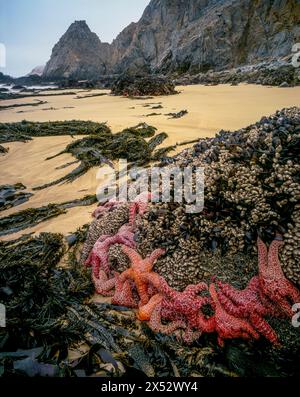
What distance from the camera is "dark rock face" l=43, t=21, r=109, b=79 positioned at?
226ft

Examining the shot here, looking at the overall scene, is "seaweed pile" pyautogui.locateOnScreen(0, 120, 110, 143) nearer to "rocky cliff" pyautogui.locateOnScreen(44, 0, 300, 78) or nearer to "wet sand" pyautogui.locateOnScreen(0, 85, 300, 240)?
"wet sand" pyautogui.locateOnScreen(0, 85, 300, 240)

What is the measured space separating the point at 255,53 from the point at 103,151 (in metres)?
35.0

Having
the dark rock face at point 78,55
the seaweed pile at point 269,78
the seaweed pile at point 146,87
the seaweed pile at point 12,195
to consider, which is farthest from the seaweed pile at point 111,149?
the dark rock face at point 78,55

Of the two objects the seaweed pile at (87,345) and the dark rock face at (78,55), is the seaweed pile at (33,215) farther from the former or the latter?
the dark rock face at (78,55)

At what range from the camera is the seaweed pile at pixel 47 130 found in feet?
33.3

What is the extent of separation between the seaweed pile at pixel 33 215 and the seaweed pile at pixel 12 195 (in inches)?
24.3

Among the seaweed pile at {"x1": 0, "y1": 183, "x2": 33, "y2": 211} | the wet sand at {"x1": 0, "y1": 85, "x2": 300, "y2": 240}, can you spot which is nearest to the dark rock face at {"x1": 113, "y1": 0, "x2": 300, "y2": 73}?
the wet sand at {"x1": 0, "y1": 85, "x2": 300, "y2": 240}

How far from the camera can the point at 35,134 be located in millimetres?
10641

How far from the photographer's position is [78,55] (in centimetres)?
7506

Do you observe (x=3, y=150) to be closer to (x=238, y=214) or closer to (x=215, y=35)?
(x=238, y=214)

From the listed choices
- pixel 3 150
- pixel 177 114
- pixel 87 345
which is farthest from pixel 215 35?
pixel 87 345

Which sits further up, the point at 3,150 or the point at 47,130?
the point at 47,130

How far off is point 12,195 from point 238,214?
15.4ft

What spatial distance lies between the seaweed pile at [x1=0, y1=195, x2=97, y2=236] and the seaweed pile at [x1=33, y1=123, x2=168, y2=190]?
1.19m
